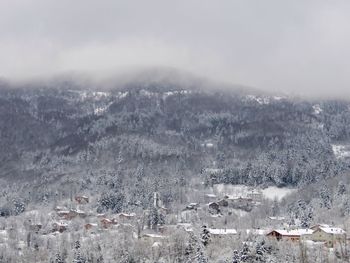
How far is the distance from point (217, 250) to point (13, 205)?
9514 cm

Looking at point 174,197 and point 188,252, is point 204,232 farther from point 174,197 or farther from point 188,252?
point 174,197

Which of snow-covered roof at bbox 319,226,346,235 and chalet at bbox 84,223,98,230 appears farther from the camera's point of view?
chalet at bbox 84,223,98,230

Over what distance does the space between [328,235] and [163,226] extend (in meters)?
41.0

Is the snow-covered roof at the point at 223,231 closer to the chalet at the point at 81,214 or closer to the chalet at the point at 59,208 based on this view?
the chalet at the point at 81,214

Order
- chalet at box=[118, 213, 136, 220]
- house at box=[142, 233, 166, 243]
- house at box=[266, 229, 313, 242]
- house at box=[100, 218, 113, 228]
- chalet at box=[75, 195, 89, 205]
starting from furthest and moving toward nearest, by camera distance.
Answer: chalet at box=[75, 195, 89, 205], chalet at box=[118, 213, 136, 220], house at box=[100, 218, 113, 228], house at box=[142, 233, 166, 243], house at box=[266, 229, 313, 242]

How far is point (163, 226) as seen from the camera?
153500mm

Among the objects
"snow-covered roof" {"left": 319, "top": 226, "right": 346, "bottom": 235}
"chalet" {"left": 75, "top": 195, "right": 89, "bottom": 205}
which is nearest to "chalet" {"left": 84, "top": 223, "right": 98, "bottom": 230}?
"chalet" {"left": 75, "top": 195, "right": 89, "bottom": 205}

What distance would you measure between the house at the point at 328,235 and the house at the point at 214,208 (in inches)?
2018

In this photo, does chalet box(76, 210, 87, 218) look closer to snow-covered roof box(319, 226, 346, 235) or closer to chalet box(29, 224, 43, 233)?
chalet box(29, 224, 43, 233)

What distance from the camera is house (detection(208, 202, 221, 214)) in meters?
182

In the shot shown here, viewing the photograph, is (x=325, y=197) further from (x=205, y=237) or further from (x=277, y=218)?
(x=205, y=237)

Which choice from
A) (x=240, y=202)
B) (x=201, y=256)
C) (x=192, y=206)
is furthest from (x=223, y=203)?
(x=201, y=256)

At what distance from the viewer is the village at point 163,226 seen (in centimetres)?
12725

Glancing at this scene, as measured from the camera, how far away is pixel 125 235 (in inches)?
5404
